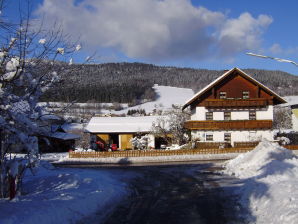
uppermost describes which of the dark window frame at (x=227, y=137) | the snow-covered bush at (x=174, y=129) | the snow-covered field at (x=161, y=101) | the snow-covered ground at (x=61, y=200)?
the snow-covered field at (x=161, y=101)

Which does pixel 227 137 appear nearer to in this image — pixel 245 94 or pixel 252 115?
pixel 252 115

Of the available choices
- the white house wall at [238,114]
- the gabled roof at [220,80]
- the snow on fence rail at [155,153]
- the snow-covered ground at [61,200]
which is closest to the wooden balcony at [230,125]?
the white house wall at [238,114]

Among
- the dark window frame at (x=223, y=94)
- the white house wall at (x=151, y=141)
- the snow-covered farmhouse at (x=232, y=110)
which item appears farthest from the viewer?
the white house wall at (x=151, y=141)

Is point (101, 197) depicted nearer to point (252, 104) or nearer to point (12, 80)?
point (12, 80)

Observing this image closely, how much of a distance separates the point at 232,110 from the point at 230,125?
246 centimetres

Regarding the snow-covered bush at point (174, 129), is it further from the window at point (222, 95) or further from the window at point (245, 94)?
the window at point (245, 94)

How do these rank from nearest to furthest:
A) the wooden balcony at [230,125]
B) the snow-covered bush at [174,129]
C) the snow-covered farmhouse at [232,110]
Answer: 1. the wooden balcony at [230,125]
2. the snow-covered farmhouse at [232,110]
3. the snow-covered bush at [174,129]

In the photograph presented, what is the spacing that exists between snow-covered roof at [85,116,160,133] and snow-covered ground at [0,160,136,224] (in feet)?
118

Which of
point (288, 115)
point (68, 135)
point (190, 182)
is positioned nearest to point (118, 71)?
point (288, 115)

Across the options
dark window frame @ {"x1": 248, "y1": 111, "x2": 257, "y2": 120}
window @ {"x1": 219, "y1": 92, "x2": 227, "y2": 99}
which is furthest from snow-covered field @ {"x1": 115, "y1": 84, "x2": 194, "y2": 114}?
dark window frame @ {"x1": 248, "y1": 111, "x2": 257, "y2": 120}

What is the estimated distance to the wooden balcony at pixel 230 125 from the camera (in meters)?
44.2

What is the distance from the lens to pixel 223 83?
154 feet

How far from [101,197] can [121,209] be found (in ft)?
5.52

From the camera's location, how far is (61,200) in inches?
507
